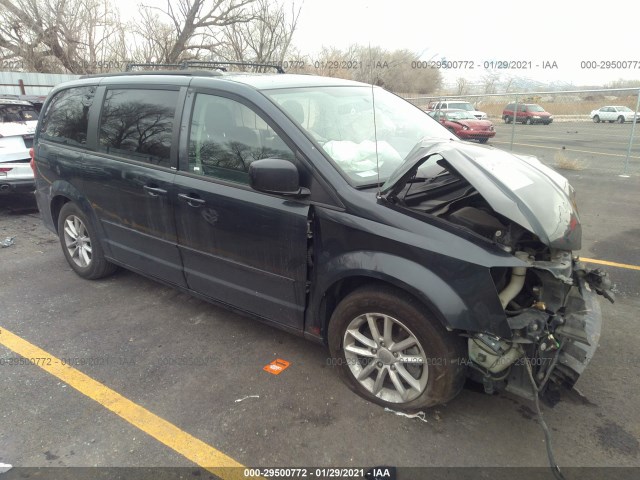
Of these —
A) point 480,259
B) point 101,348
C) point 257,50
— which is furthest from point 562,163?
point 101,348

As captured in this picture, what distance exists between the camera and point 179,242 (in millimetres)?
3383

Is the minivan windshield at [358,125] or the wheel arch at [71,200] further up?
the minivan windshield at [358,125]

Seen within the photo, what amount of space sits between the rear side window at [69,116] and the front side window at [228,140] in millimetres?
1467

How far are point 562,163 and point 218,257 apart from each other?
33.4 ft

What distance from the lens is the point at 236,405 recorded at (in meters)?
2.74

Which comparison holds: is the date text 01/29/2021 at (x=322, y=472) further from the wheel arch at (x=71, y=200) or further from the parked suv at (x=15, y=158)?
the parked suv at (x=15, y=158)

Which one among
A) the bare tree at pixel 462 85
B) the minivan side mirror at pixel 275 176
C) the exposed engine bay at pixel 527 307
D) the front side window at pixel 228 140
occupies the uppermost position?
the bare tree at pixel 462 85

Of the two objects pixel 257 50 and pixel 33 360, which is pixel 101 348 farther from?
pixel 257 50

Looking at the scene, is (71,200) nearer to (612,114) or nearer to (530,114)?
(530,114)

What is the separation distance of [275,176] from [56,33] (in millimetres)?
19872

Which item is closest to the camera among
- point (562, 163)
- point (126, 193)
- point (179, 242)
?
point (179, 242)

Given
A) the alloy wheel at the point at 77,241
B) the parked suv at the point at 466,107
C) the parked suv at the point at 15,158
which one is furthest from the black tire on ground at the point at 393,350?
the parked suv at the point at 466,107

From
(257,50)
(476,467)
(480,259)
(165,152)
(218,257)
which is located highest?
(257,50)

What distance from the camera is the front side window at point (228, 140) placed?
2.88 metres
